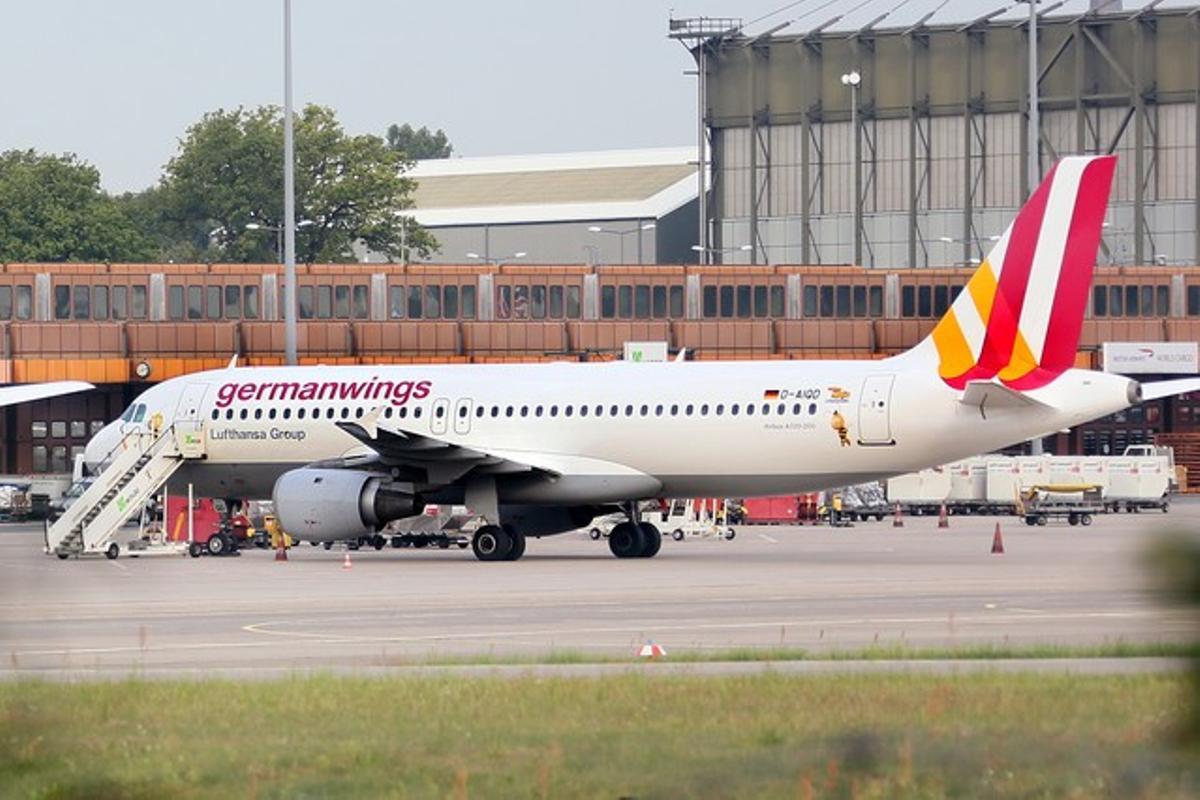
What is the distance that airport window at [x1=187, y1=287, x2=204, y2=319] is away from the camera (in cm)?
8225

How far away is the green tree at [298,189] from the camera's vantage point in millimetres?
134625

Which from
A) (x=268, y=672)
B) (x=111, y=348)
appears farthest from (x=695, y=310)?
(x=268, y=672)

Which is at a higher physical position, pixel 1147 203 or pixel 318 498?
pixel 1147 203

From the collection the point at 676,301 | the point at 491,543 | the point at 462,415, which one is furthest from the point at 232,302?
the point at 491,543

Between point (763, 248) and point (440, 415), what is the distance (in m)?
83.6

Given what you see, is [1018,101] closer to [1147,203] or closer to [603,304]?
[1147,203]

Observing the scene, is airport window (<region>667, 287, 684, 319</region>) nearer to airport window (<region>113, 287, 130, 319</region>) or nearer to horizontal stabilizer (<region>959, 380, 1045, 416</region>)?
airport window (<region>113, 287, 130, 319</region>)

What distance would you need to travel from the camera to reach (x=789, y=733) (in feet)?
43.8

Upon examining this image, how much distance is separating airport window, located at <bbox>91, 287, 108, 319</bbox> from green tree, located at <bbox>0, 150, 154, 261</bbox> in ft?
152

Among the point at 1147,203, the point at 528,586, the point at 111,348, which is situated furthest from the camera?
the point at 1147,203

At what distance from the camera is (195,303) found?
270ft

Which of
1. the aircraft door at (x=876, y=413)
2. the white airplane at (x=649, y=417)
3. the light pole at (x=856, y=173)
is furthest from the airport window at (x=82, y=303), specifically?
the aircraft door at (x=876, y=413)

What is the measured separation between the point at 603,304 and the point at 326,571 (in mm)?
48412

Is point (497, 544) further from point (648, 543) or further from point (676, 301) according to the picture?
point (676, 301)
